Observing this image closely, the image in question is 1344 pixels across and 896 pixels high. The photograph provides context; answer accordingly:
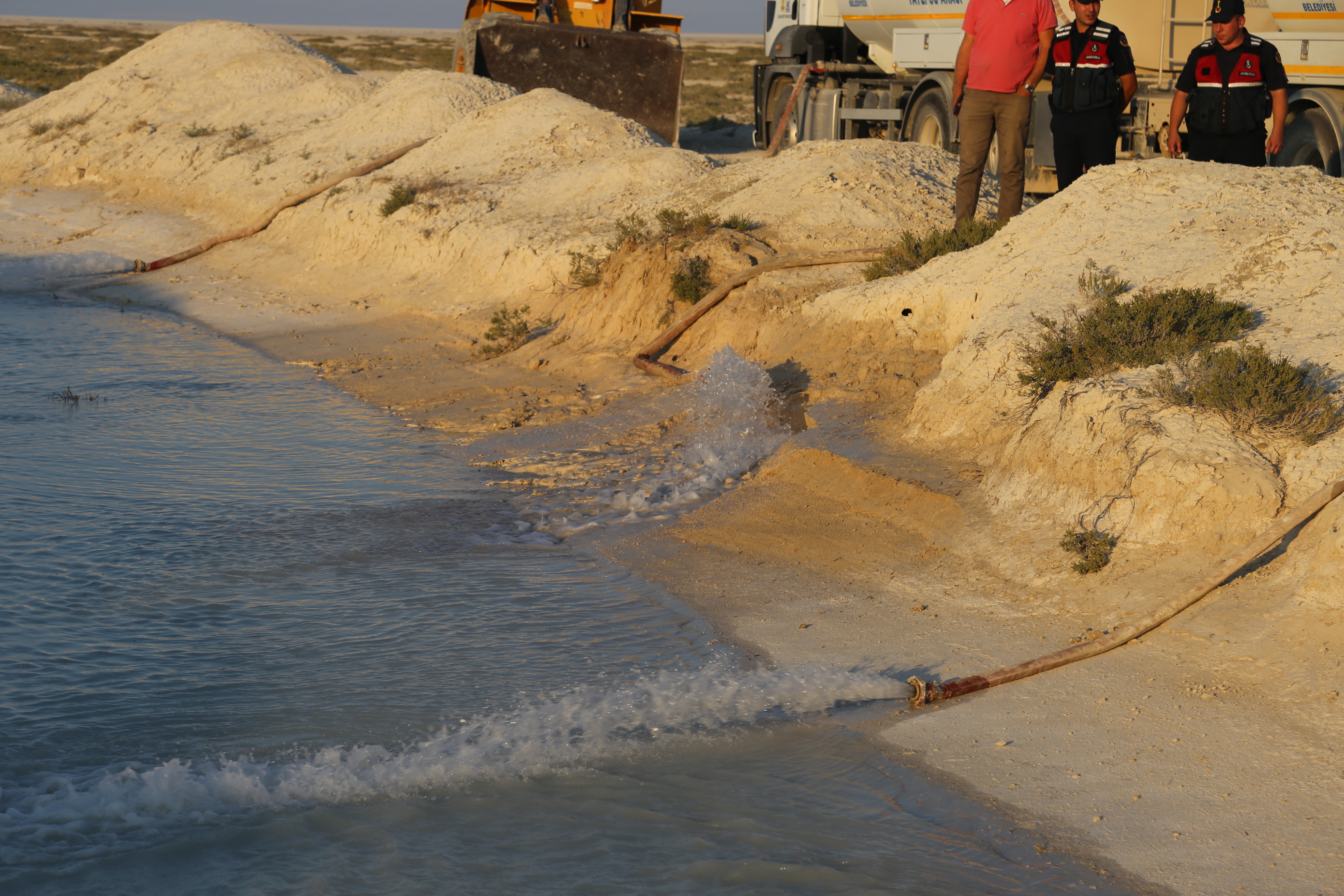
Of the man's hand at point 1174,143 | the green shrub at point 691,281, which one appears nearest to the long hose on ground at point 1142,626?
the man's hand at point 1174,143

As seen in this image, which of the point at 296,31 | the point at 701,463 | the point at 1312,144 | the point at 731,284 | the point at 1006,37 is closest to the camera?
the point at 701,463

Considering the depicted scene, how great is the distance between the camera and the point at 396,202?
14484 mm

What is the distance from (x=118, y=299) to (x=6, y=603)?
31.7ft

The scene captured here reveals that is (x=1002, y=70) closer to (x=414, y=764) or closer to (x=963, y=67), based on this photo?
(x=963, y=67)

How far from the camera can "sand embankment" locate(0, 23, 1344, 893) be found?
159 inches

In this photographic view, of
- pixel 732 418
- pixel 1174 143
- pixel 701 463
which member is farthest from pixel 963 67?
pixel 701 463

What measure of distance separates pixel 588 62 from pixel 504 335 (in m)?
8.98

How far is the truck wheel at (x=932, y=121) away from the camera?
14484 mm

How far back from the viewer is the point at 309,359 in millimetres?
11281

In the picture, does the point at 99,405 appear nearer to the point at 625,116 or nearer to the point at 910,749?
the point at 910,749

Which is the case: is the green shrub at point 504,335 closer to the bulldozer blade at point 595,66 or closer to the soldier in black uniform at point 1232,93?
the soldier in black uniform at point 1232,93

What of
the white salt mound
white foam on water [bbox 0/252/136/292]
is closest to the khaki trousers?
white foam on water [bbox 0/252/136/292]

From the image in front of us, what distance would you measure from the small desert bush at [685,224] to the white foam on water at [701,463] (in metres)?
1.91

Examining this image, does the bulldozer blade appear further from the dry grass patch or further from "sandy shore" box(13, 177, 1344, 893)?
the dry grass patch
